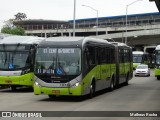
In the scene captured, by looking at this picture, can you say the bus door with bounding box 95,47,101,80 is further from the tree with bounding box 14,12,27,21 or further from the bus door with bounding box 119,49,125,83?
A: the tree with bounding box 14,12,27,21

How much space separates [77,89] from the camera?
1961 cm

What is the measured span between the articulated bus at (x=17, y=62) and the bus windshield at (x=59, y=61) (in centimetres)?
464

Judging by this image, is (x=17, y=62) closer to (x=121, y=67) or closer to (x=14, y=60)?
(x=14, y=60)

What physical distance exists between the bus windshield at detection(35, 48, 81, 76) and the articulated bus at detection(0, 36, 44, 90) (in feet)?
15.2

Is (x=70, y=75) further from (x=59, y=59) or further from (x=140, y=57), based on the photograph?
(x=140, y=57)

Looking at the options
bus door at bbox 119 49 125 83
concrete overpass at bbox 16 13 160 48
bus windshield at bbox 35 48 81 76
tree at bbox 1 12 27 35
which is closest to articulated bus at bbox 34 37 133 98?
bus windshield at bbox 35 48 81 76

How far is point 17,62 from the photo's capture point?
25.2 meters

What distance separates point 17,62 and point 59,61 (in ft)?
18.6

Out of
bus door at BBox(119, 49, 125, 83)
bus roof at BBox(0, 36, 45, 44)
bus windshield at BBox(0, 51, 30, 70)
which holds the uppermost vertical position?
bus roof at BBox(0, 36, 45, 44)

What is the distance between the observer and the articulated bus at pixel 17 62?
81.5ft

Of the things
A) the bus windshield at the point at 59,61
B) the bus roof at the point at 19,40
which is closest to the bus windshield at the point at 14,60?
the bus roof at the point at 19,40

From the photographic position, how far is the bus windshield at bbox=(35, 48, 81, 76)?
19875 mm

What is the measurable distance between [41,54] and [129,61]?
15620 mm

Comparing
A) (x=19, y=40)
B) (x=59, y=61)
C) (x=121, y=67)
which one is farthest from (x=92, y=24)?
(x=59, y=61)
